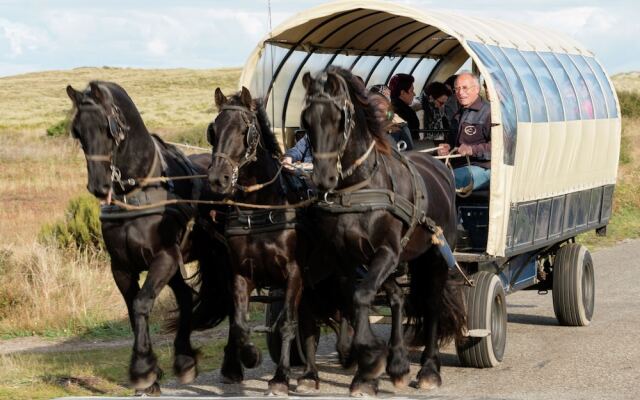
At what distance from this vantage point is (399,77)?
11.8 meters

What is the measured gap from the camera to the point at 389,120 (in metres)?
8.54

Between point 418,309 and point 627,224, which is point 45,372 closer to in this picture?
point 418,309

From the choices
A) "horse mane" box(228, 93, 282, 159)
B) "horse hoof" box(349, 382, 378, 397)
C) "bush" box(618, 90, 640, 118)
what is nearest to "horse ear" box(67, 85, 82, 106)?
"horse mane" box(228, 93, 282, 159)

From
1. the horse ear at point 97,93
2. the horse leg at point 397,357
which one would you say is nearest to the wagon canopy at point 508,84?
the horse leg at point 397,357

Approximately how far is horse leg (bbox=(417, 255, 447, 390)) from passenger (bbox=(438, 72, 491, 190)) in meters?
0.96

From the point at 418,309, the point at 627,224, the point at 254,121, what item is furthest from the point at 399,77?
the point at 627,224

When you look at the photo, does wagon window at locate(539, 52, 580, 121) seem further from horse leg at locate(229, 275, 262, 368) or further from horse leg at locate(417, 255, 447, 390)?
horse leg at locate(229, 275, 262, 368)

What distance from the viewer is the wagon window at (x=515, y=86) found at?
9.83 meters

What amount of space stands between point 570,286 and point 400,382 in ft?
12.9

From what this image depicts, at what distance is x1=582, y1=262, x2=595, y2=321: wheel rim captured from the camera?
1182 centimetres

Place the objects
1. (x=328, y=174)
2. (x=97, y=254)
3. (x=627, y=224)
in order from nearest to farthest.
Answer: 1. (x=328, y=174)
2. (x=97, y=254)
3. (x=627, y=224)

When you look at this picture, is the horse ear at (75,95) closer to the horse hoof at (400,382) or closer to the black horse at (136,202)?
the black horse at (136,202)

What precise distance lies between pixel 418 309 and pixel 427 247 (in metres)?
0.75

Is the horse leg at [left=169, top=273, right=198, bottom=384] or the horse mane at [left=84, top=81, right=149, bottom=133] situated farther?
the horse leg at [left=169, top=273, right=198, bottom=384]
